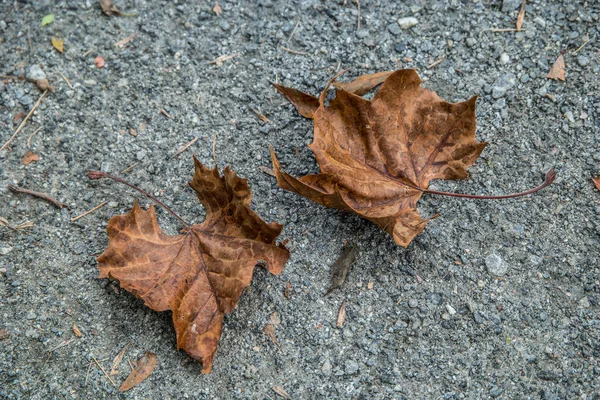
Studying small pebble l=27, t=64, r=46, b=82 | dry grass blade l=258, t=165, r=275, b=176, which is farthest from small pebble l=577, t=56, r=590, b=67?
small pebble l=27, t=64, r=46, b=82

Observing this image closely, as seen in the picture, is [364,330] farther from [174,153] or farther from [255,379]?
[174,153]

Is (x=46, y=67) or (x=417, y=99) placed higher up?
(x=417, y=99)

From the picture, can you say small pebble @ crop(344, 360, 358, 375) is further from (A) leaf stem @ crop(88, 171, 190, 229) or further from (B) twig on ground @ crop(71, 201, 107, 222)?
(B) twig on ground @ crop(71, 201, 107, 222)

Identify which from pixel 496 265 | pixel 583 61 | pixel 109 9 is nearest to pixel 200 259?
pixel 496 265

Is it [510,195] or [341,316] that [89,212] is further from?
[510,195]

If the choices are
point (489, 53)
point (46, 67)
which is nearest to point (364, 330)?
point (489, 53)

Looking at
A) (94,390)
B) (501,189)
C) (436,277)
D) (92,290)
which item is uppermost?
(501,189)
